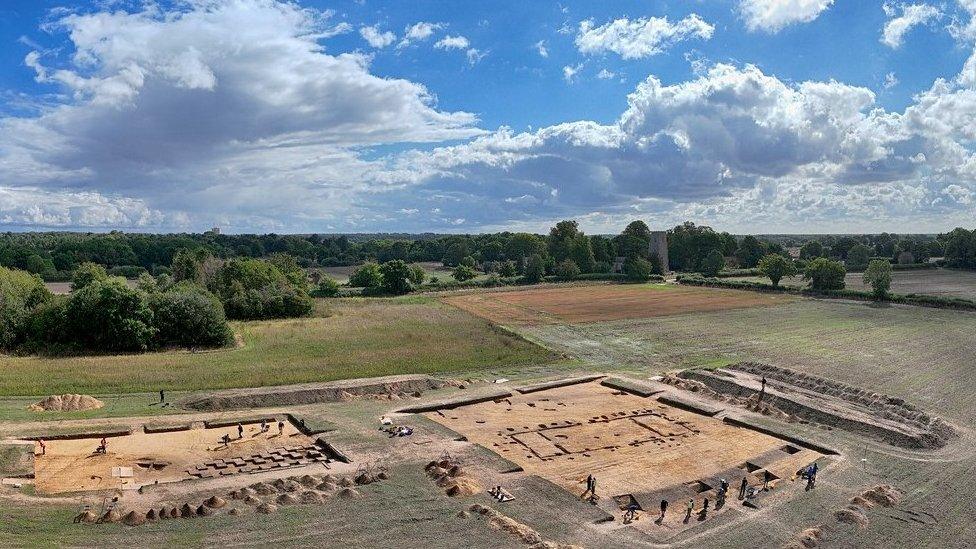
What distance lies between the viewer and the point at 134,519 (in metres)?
21.4

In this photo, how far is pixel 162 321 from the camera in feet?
165

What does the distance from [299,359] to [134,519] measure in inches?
1020

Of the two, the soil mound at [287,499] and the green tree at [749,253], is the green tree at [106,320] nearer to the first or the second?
the soil mound at [287,499]

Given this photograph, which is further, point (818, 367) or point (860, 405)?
point (818, 367)

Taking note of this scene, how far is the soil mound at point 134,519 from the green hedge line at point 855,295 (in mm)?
84172

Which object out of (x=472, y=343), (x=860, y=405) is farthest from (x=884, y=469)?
(x=472, y=343)

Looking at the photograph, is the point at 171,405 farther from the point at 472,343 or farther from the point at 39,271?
the point at 39,271

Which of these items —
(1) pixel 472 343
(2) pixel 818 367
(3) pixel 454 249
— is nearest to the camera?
(2) pixel 818 367

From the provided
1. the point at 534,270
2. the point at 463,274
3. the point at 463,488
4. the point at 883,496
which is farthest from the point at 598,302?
the point at 463,488

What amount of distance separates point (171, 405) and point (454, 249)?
125 metres

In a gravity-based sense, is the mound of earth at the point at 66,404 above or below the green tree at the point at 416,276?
below

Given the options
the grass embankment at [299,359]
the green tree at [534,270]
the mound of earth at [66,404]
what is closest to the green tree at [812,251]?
the green tree at [534,270]

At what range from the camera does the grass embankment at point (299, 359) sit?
1544 inches

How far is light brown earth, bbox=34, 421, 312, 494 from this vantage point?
82.9 feet
